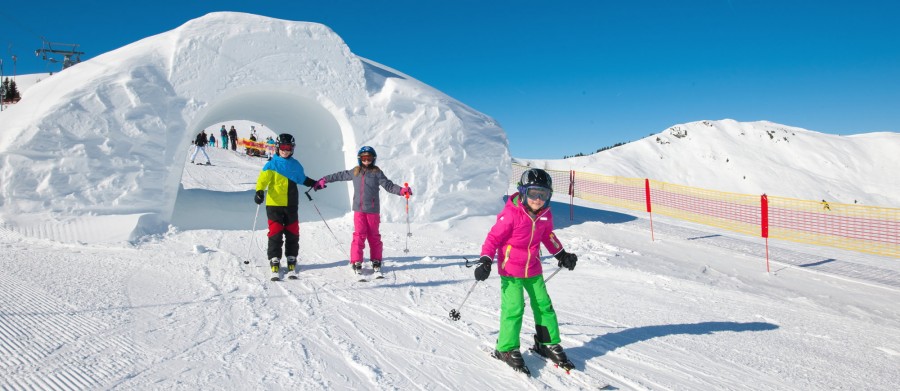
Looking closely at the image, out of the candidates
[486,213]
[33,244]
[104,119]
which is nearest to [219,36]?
[104,119]

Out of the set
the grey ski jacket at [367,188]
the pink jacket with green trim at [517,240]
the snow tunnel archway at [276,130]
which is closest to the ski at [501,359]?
the pink jacket with green trim at [517,240]

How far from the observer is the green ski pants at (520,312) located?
3.29m

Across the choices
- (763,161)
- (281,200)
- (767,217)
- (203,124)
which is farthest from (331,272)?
(763,161)

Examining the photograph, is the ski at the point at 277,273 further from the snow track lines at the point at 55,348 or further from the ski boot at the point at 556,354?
the ski boot at the point at 556,354

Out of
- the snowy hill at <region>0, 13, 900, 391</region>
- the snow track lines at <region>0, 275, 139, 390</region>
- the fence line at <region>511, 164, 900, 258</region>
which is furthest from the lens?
the fence line at <region>511, 164, 900, 258</region>

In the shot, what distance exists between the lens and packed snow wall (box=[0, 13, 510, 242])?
668cm

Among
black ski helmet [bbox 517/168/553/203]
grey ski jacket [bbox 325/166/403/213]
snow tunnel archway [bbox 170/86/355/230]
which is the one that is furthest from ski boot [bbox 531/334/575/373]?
snow tunnel archway [bbox 170/86/355/230]

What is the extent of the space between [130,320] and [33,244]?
3733 mm

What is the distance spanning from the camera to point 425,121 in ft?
31.0

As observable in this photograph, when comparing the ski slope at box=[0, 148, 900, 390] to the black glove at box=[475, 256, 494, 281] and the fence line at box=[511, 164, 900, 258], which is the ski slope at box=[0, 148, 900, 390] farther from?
the fence line at box=[511, 164, 900, 258]

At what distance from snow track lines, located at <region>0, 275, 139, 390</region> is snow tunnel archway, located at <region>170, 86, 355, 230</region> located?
403 centimetres

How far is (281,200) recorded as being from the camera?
18.4 feet

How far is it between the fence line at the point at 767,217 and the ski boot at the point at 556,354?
254 inches

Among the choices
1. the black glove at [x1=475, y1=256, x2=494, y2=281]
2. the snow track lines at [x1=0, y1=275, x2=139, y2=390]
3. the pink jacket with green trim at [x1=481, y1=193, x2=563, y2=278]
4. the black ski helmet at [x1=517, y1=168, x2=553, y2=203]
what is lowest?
the snow track lines at [x1=0, y1=275, x2=139, y2=390]
